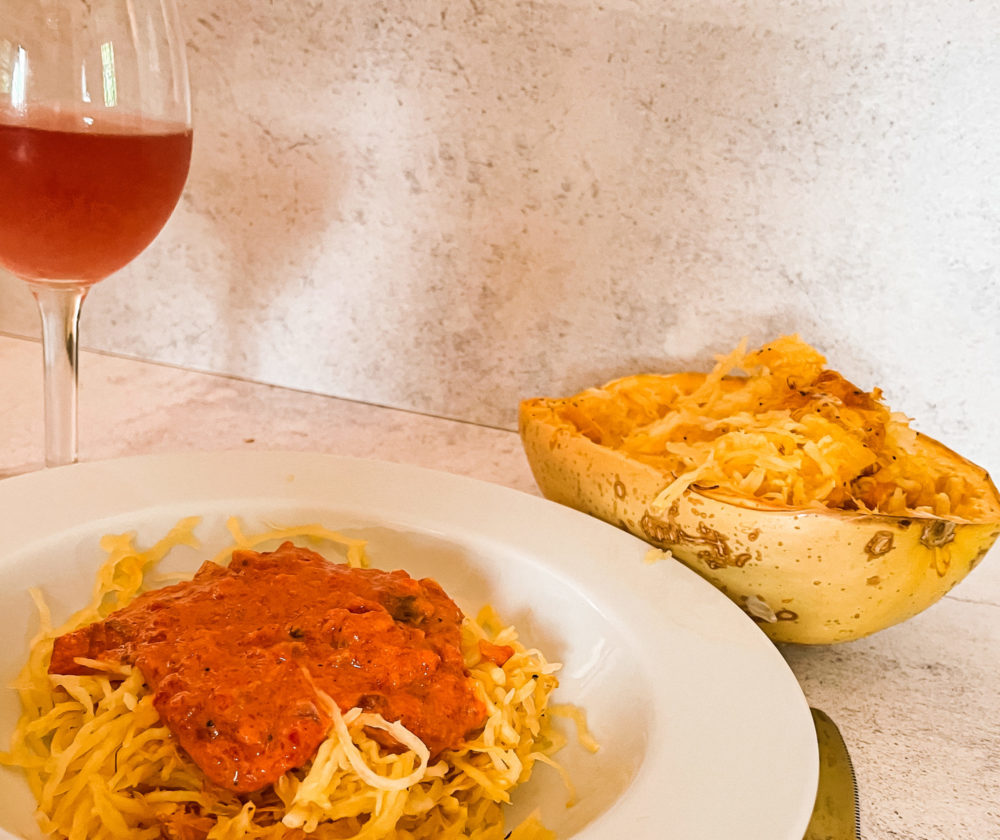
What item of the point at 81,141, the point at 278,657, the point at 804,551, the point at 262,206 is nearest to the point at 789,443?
the point at 804,551

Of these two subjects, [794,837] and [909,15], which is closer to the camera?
[794,837]

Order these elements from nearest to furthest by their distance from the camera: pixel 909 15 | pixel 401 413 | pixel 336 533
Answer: pixel 336 533
pixel 909 15
pixel 401 413

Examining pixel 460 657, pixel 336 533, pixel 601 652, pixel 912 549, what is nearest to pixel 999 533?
pixel 912 549

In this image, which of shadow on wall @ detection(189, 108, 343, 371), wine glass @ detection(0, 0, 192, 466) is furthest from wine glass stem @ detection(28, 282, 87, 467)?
shadow on wall @ detection(189, 108, 343, 371)

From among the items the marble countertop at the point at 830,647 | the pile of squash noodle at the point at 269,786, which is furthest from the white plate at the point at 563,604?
the marble countertop at the point at 830,647

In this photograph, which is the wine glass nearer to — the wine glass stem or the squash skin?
the wine glass stem

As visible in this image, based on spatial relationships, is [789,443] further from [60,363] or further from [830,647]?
[60,363]

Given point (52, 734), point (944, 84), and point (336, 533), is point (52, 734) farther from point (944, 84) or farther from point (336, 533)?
point (944, 84)
